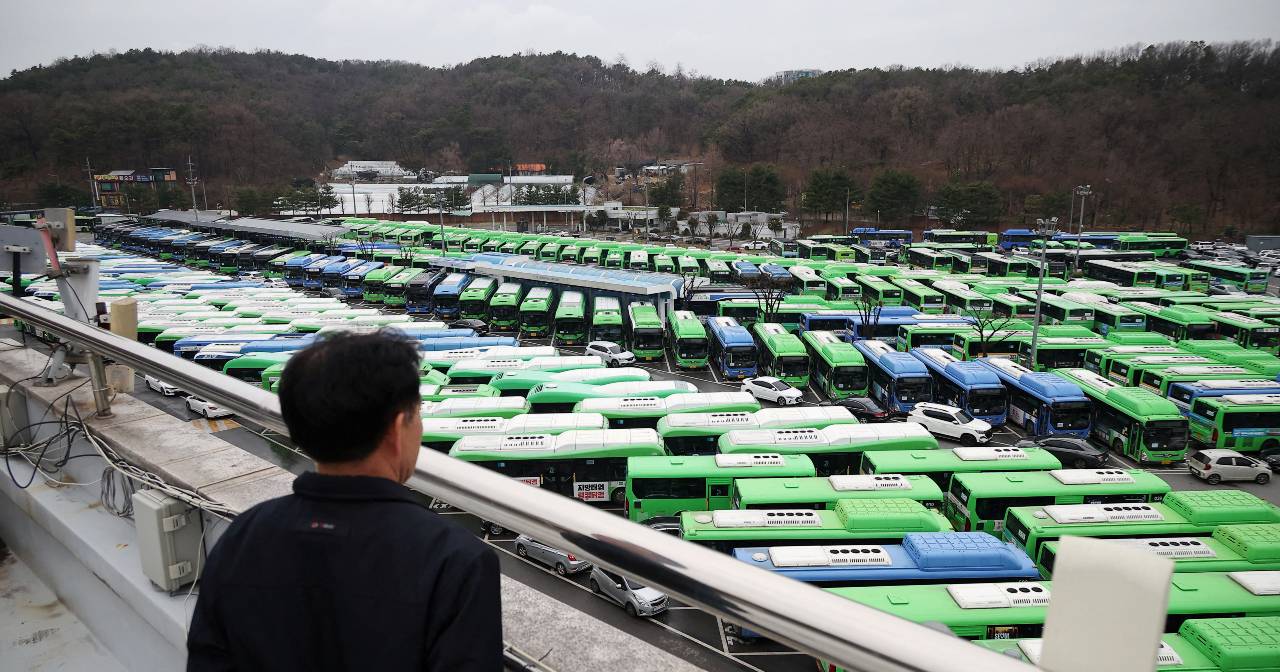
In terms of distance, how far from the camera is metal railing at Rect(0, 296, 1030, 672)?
0.75 meters

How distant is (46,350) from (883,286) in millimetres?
23074

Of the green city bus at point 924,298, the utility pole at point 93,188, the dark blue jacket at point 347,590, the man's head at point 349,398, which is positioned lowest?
the green city bus at point 924,298

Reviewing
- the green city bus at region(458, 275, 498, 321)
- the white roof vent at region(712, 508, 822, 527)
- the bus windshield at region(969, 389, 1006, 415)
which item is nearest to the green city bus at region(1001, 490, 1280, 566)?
the white roof vent at region(712, 508, 822, 527)

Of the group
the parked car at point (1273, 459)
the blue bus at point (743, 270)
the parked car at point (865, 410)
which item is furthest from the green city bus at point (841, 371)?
the blue bus at point (743, 270)

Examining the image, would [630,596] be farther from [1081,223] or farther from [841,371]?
[1081,223]

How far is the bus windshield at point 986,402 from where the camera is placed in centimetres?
1398

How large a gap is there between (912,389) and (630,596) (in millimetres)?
9258

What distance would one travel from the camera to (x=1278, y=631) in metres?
6.17

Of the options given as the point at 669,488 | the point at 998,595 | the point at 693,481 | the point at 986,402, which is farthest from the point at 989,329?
the point at 998,595

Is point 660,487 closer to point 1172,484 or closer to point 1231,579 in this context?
point 1231,579

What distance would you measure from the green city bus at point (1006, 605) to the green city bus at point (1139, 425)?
235 inches

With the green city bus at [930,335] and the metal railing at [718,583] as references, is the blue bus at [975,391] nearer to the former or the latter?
the green city bus at [930,335]

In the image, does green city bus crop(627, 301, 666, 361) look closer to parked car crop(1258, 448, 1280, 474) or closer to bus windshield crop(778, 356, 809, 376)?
bus windshield crop(778, 356, 809, 376)

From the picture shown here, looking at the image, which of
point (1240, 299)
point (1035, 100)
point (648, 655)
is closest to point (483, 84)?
point (1035, 100)
